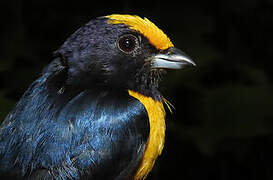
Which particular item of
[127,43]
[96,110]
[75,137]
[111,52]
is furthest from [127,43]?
[75,137]

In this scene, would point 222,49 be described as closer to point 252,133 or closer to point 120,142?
point 252,133

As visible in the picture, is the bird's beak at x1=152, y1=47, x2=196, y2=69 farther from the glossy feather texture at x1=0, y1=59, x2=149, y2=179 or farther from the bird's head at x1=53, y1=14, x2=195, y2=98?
the glossy feather texture at x1=0, y1=59, x2=149, y2=179

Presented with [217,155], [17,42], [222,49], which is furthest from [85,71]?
[222,49]

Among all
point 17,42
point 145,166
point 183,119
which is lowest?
point 183,119

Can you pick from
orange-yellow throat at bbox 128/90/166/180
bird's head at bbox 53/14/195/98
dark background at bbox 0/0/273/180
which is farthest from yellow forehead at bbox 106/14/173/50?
dark background at bbox 0/0/273/180

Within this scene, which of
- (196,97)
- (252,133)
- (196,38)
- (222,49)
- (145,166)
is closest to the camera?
(145,166)

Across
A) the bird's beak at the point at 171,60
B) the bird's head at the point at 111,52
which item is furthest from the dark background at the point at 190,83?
the bird's head at the point at 111,52

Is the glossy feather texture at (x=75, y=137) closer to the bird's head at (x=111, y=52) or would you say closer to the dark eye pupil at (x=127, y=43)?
the bird's head at (x=111, y=52)
